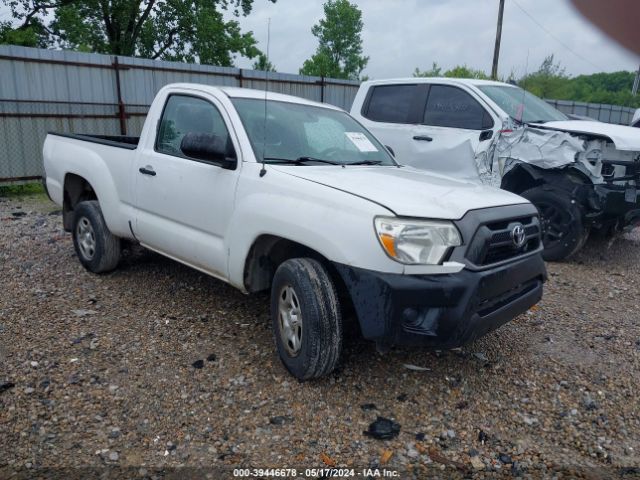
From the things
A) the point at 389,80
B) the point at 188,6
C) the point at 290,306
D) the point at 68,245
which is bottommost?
the point at 68,245

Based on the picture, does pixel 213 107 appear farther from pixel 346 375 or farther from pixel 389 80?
pixel 389 80

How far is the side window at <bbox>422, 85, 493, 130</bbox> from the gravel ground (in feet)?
8.48

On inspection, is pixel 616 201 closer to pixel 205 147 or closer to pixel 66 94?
pixel 205 147

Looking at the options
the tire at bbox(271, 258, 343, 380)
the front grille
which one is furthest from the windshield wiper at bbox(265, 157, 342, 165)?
the front grille

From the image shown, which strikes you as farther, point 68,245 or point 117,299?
point 68,245

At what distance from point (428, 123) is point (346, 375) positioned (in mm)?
4393

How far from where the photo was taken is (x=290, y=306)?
3285 millimetres

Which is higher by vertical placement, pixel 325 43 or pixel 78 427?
pixel 325 43

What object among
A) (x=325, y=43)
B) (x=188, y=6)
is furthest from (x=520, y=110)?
(x=325, y=43)

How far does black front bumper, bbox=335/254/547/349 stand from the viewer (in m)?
2.80

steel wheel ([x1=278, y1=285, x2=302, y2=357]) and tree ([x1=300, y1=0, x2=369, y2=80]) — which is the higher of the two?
tree ([x1=300, y1=0, x2=369, y2=80])

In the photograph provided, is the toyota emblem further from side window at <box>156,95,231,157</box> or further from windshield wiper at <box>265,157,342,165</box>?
side window at <box>156,95,231,157</box>

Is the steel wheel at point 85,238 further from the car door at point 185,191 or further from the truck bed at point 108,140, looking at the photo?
the car door at point 185,191

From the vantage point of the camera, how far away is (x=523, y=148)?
6023 millimetres
